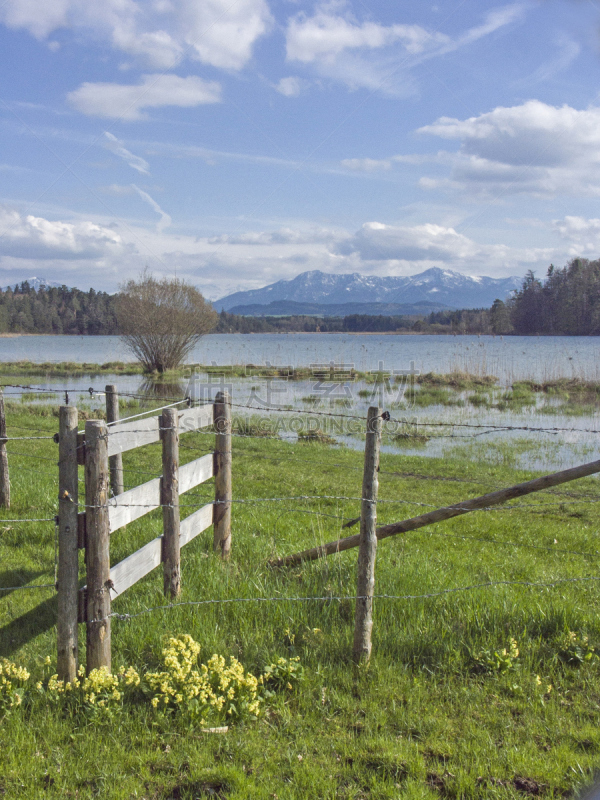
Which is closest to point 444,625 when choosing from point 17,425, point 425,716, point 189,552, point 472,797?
point 425,716

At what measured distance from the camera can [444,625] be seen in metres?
4.95

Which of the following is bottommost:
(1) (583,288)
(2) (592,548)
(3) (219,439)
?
(2) (592,548)

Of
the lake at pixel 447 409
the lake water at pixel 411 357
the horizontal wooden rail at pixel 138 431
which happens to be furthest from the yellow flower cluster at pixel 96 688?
the lake water at pixel 411 357

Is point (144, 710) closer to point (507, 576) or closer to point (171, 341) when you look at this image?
point (507, 576)

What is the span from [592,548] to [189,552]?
19.6ft

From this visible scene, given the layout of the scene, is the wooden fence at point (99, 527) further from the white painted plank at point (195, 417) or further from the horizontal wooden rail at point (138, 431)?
the white painted plank at point (195, 417)

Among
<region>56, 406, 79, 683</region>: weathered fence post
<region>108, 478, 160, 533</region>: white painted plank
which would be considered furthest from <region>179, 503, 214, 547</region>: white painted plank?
<region>56, 406, 79, 683</region>: weathered fence post

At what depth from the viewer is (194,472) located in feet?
20.4

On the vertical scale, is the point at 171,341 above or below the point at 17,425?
above

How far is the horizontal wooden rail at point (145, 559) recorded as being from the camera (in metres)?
4.61

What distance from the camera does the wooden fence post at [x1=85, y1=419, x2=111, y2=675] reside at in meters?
4.27

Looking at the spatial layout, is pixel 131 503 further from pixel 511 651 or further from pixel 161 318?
pixel 161 318

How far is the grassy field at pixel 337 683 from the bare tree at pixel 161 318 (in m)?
36.1

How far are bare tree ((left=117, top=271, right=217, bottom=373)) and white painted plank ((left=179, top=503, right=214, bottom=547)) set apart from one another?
37528 mm
